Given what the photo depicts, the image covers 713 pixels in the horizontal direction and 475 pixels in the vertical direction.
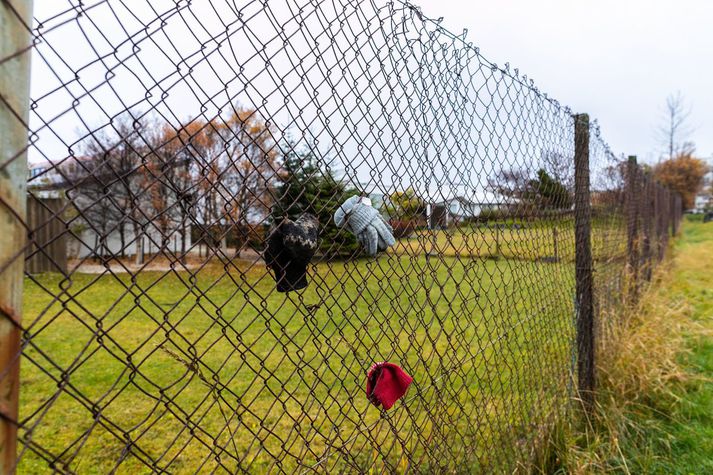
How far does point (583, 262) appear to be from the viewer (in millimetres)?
3338

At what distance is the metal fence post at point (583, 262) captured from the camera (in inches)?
130

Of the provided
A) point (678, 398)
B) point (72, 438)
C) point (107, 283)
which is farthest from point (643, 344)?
point (107, 283)

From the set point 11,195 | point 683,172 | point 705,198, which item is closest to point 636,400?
point 11,195

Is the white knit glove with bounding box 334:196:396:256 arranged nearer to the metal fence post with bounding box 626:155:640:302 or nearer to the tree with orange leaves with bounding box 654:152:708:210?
the metal fence post with bounding box 626:155:640:302

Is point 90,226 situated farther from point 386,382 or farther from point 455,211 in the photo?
point 455,211

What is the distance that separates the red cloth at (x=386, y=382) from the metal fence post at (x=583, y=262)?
6.80ft

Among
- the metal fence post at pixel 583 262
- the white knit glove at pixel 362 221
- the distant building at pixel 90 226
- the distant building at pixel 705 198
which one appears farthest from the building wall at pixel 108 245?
the distant building at pixel 705 198

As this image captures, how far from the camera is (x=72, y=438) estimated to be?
10.6 feet

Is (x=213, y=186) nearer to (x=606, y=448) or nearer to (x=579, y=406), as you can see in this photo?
(x=606, y=448)

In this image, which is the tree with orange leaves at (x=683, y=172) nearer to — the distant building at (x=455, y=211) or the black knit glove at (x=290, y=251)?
the distant building at (x=455, y=211)

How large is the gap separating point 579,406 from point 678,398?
2.56ft

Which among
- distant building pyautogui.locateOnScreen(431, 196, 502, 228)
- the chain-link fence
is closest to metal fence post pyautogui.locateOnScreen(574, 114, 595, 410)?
the chain-link fence

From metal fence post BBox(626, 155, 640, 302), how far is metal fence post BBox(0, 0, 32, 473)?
5.59 meters

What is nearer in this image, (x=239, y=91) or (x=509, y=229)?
(x=239, y=91)
